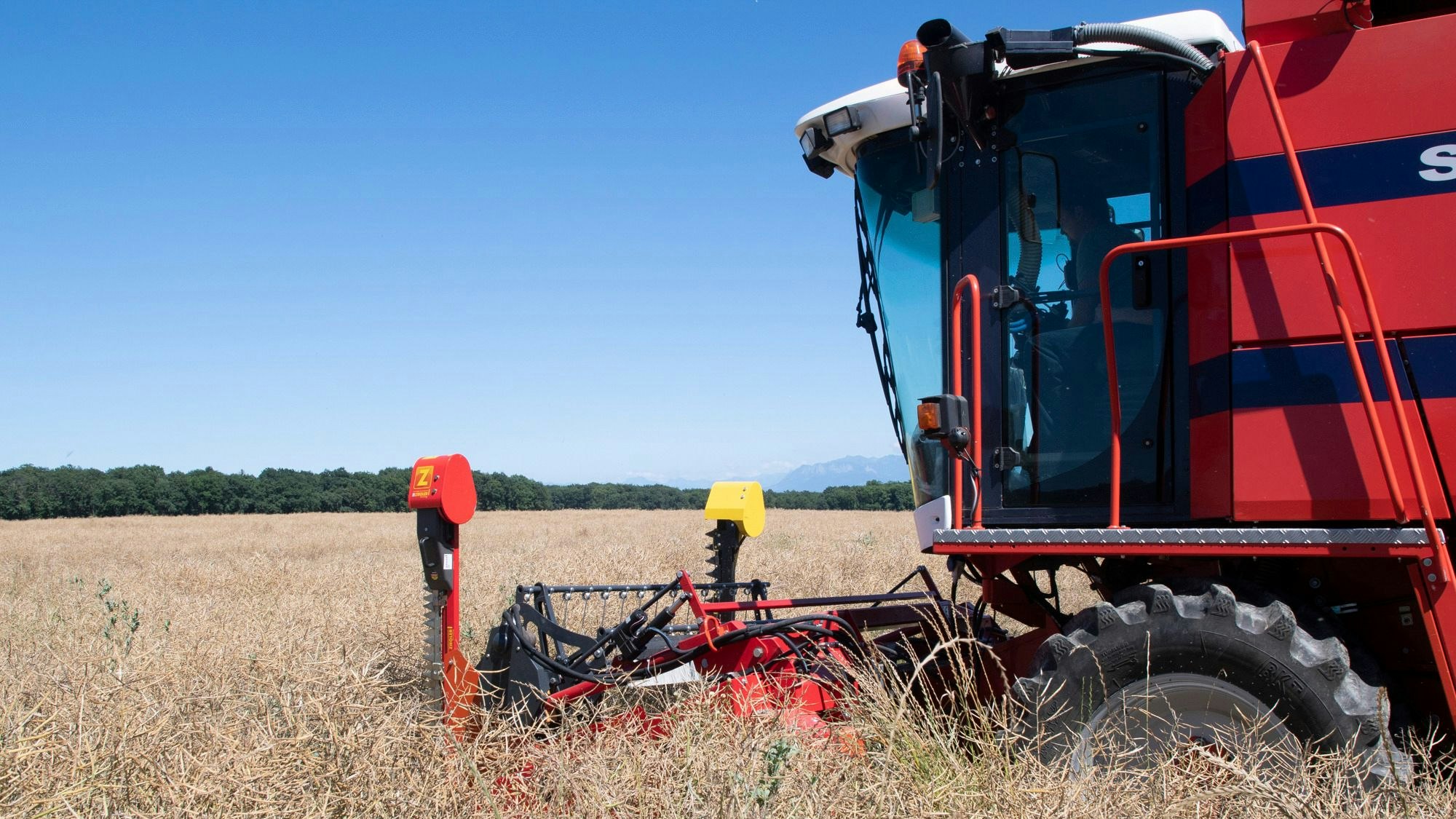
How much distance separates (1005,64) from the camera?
3.79m

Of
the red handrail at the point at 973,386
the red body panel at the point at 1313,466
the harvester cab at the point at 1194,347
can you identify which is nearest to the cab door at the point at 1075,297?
the harvester cab at the point at 1194,347

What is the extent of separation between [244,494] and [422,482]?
48814 mm

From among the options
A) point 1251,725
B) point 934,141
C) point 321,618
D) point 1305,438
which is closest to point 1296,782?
point 1251,725

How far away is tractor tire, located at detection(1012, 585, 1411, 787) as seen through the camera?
2992 mm

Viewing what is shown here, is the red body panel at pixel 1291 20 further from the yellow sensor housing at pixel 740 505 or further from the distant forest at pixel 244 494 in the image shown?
the distant forest at pixel 244 494

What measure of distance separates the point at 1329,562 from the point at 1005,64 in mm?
2079

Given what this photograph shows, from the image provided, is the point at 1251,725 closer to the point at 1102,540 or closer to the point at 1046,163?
the point at 1102,540

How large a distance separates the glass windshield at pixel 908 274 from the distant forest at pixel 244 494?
41708 millimetres

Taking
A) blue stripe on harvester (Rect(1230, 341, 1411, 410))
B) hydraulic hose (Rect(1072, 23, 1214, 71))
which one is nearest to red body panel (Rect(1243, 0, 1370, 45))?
hydraulic hose (Rect(1072, 23, 1214, 71))

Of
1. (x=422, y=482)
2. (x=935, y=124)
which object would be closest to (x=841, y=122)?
(x=935, y=124)

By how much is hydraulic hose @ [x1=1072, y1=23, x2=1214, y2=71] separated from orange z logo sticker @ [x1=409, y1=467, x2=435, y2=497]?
2.98 m

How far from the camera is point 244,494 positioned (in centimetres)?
4788

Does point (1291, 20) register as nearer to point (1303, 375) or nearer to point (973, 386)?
point (1303, 375)

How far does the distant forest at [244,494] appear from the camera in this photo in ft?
148
